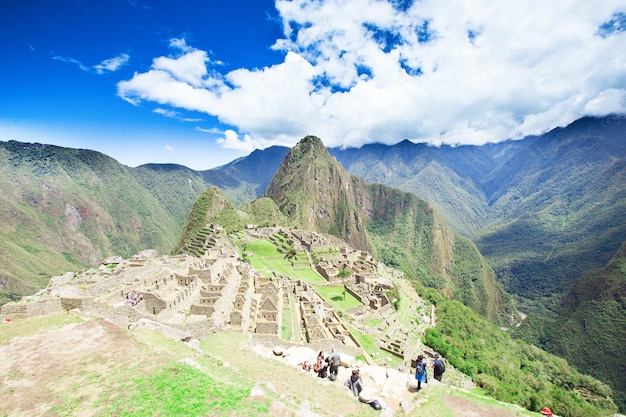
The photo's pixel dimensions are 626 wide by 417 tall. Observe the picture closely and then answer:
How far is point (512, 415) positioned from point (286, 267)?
175 feet

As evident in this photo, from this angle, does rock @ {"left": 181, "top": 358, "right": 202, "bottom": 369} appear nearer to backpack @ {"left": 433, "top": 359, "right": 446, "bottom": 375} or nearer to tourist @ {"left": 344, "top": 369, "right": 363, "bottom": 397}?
tourist @ {"left": 344, "top": 369, "right": 363, "bottom": 397}

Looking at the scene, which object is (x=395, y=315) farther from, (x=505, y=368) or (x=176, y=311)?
(x=176, y=311)

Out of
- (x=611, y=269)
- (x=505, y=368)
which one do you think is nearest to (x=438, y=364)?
(x=505, y=368)

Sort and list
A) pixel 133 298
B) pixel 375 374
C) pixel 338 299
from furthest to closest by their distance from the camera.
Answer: pixel 338 299
pixel 133 298
pixel 375 374

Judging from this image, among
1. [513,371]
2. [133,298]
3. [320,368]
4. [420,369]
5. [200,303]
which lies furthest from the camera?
[513,371]

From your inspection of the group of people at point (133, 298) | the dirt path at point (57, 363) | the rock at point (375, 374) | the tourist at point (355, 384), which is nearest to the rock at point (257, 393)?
the tourist at point (355, 384)

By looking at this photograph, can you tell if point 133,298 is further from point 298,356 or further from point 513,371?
point 513,371

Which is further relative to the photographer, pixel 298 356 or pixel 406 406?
pixel 298 356

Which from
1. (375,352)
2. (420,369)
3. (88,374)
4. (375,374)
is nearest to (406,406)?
(420,369)

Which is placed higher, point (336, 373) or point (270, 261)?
point (270, 261)

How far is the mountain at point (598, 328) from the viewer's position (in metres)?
80.2

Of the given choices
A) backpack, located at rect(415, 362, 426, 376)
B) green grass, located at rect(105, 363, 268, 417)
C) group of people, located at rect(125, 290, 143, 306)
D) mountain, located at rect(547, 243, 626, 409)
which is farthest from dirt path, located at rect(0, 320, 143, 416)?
mountain, located at rect(547, 243, 626, 409)

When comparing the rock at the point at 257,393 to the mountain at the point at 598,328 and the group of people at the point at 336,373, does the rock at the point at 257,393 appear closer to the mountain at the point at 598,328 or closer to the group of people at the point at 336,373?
the group of people at the point at 336,373

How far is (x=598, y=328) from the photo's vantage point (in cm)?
9250
